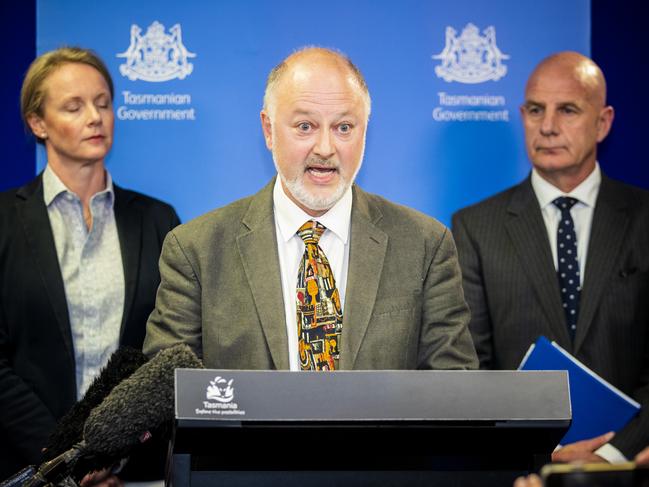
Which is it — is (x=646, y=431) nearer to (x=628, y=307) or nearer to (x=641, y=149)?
(x=628, y=307)

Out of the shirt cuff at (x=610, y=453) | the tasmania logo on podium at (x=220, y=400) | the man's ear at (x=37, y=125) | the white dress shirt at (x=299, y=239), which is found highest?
the man's ear at (x=37, y=125)

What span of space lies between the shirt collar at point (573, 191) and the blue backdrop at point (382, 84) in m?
0.28

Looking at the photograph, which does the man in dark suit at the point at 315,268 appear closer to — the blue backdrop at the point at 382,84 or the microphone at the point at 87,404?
the microphone at the point at 87,404

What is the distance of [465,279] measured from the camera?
3.79 m

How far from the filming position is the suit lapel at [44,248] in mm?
3562

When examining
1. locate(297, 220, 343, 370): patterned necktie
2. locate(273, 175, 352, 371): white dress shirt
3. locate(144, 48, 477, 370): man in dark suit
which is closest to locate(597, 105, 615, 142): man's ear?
locate(144, 48, 477, 370): man in dark suit

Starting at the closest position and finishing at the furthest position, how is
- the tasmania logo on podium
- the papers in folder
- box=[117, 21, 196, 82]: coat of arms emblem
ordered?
the tasmania logo on podium, the papers in folder, box=[117, 21, 196, 82]: coat of arms emblem

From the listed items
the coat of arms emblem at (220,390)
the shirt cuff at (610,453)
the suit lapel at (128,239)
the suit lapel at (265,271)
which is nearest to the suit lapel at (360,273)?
the suit lapel at (265,271)

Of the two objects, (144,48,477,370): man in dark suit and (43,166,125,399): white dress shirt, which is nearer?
(144,48,477,370): man in dark suit

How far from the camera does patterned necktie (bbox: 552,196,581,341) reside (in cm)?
373

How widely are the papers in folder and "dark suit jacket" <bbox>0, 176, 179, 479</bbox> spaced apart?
157 centimetres

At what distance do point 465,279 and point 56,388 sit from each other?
5.60 feet

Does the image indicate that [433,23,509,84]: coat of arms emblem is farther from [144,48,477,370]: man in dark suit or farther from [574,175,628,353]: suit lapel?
[144,48,477,370]: man in dark suit

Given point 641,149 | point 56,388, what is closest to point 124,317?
point 56,388
